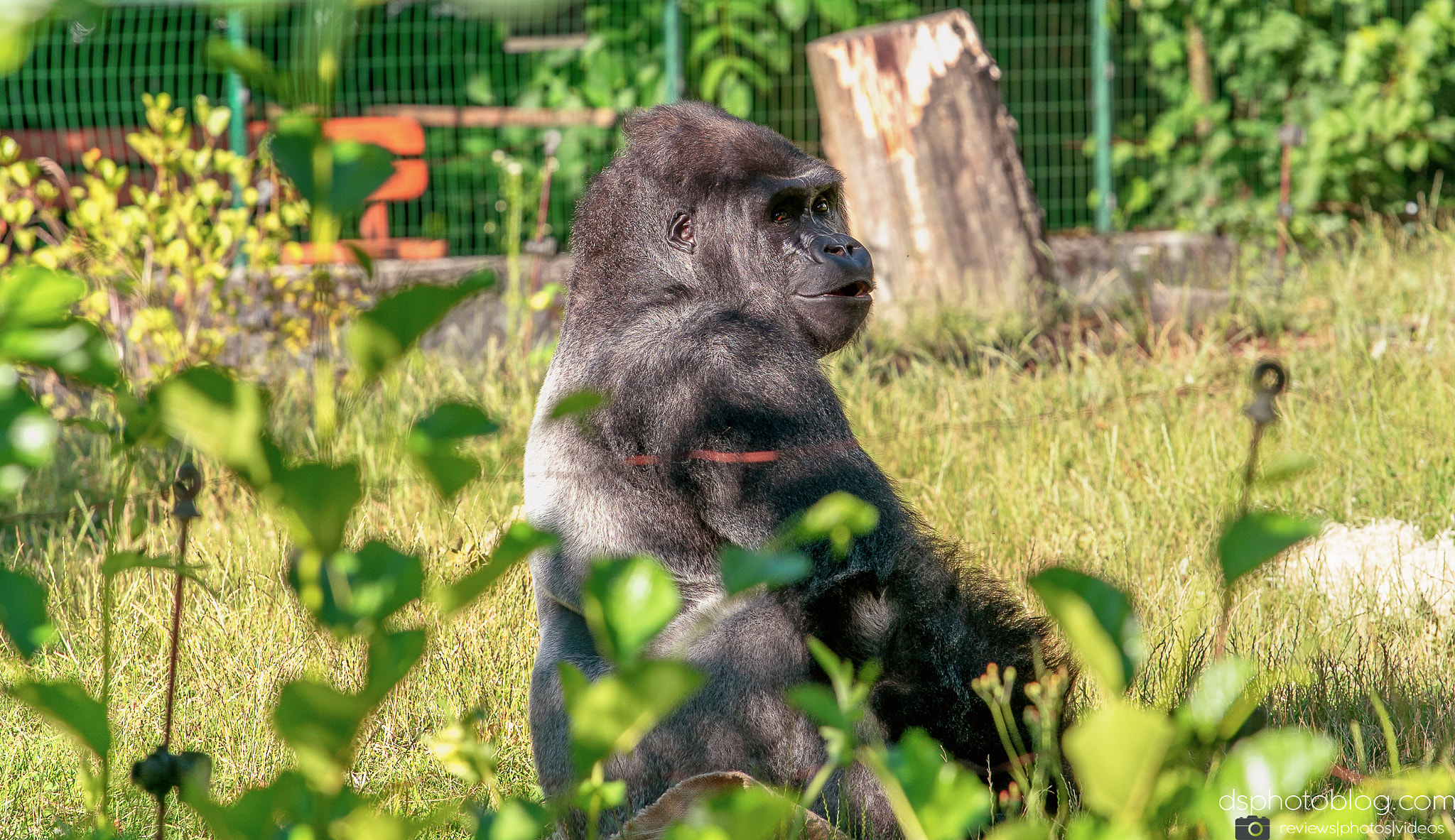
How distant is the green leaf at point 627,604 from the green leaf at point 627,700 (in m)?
0.02

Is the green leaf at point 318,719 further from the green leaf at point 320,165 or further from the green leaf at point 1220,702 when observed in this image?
the green leaf at point 1220,702

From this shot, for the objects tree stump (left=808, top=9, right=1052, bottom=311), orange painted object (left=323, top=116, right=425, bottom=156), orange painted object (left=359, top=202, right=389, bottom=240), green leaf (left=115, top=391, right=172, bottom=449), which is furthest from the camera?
orange painted object (left=359, top=202, right=389, bottom=240)

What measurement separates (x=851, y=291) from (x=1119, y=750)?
2.14 meters

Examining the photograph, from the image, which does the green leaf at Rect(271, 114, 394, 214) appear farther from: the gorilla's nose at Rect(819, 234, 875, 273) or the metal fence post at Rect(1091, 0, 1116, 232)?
the metal fence post at Rect(1091, 0, 1116, 232)

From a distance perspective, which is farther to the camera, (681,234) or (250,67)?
(681,234)

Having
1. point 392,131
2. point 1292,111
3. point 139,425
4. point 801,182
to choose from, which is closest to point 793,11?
point 392,131

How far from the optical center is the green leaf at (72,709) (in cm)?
105

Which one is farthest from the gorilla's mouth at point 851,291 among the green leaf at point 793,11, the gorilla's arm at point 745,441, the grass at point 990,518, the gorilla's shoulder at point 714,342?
the green leaf at point 793,11

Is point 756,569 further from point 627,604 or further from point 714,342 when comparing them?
point 714,342

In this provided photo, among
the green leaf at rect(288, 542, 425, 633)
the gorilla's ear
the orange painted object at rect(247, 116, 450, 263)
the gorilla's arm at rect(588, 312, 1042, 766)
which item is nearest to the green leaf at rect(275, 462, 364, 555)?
the green leaf at rect(288, 542, 425, 633)

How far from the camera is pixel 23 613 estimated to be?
108cm

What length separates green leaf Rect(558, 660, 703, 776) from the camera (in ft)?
3.05

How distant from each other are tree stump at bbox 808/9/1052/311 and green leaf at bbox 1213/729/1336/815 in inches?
231

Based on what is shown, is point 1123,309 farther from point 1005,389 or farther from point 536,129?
point 536,129
